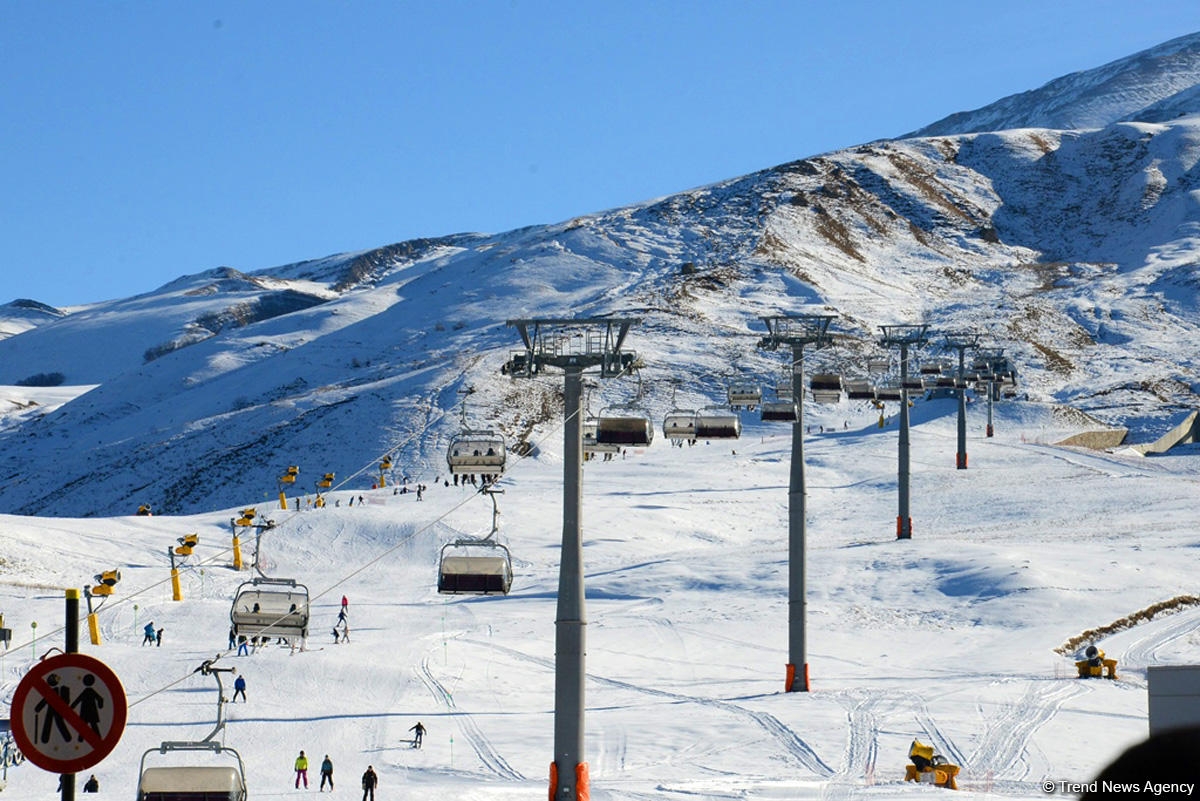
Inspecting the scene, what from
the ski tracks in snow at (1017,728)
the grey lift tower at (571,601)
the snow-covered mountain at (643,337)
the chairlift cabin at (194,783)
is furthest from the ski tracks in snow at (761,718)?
the snow-covered mountain at (643,337)

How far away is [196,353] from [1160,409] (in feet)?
385

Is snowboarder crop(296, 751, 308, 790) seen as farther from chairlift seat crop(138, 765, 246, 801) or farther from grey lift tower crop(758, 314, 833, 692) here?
grey lift tower crop(758, 314, 833, 692)

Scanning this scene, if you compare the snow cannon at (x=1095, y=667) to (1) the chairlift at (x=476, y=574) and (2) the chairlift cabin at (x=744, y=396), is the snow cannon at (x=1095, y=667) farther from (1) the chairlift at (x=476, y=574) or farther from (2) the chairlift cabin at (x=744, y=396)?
(1) the chairlift at (x=476, y=574)

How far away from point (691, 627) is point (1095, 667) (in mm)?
13802

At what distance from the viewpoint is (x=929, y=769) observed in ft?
84.0

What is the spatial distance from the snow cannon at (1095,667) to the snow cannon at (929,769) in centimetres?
1104

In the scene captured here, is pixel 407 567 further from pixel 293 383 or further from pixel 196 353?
pixel 196 353

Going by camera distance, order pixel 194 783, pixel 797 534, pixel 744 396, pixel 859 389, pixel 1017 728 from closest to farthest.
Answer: pixel 194 783
pixel 1017 728
pixel 797 534
pixel 744 396
pixel 859 389

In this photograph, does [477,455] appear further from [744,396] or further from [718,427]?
[744,396]

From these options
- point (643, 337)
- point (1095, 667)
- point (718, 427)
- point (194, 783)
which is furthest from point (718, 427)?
point (643, 337)

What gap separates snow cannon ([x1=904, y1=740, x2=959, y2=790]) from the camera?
25.1m

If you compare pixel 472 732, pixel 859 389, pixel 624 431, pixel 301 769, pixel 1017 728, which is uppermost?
pixel 859 389

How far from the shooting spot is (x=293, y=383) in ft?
476

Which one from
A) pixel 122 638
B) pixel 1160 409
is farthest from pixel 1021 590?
pixel 1160 409
